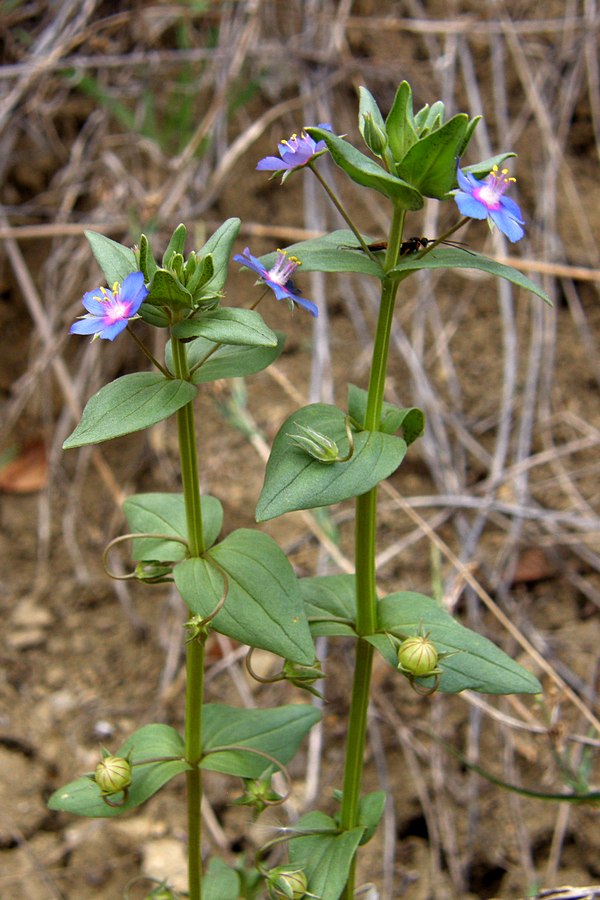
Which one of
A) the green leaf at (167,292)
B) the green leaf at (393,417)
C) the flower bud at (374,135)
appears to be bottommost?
the green leaf at (393,417)

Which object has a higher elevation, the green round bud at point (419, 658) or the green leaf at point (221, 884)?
Result: the green round bud at point (419, 658)

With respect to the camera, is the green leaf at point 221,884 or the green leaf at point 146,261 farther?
the green leaf at point 221,884

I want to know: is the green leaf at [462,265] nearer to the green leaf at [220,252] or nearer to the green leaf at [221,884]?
the green leaf at [220,252]

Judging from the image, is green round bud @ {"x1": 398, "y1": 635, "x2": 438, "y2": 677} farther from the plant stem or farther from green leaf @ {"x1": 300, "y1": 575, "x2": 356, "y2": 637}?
the plant stem

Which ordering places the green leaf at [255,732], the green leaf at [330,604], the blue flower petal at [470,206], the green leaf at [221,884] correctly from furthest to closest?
the green leaf at [221,884], the green leaf at [255,732], the green leaf at [330,604], the blue flower petal at [470,206]

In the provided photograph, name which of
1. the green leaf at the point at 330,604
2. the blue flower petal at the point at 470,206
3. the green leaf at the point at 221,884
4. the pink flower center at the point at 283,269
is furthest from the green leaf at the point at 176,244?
the green leaf at the point at 221,884

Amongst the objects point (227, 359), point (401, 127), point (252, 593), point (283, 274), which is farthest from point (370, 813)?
point (401, 127)

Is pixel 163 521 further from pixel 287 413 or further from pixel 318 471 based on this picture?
pixel 287 413
